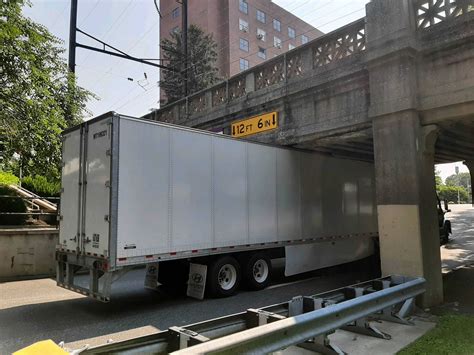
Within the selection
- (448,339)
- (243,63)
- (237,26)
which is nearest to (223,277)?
(448,339)

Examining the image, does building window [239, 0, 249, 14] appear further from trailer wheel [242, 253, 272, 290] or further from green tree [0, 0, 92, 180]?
trailer wheel [242, 253, 272, 290]

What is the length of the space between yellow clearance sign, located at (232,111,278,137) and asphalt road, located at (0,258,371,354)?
467cm

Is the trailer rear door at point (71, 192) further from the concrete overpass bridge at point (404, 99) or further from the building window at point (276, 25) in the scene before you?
the building window at point (276, 25)

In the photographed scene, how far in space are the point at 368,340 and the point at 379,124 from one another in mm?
4736

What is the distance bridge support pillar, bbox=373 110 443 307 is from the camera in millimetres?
7617

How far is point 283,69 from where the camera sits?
11281mm

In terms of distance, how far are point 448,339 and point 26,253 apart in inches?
447

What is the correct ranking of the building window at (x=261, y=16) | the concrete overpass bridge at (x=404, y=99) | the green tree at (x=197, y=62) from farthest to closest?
the building window at (x=261, y=16) < the green tree at (x=197, y=62) < the concrete overpass bridge at (x=404, y=99)

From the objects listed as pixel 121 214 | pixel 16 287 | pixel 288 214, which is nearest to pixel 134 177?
pixel 121 214

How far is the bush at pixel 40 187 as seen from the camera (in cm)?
1752

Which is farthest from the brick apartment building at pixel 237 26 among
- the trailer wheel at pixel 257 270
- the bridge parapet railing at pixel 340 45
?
the trailer wheel at pixel 257 270

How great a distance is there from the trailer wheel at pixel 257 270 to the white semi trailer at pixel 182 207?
1.0 inches

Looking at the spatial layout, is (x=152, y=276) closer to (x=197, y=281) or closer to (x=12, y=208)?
(x=197, y=281)

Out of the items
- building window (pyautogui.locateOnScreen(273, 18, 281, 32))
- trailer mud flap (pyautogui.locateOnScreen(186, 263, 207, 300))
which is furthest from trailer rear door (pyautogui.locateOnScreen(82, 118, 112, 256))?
building window (pyautogui.locateOnScreen(273, 18, 281, 32))
